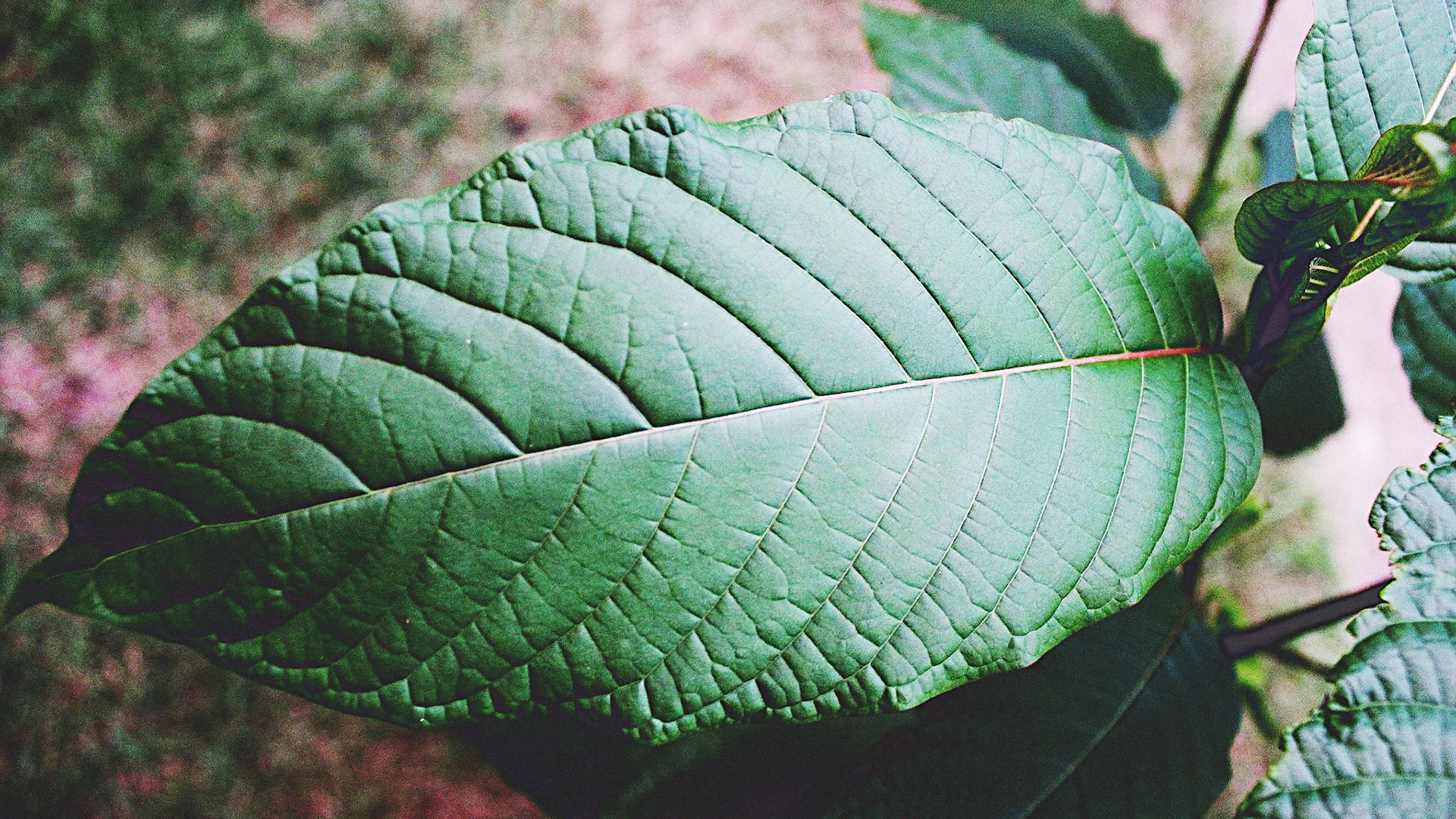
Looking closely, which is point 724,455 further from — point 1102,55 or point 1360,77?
point 1102,55

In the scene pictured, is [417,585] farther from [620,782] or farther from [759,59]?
[759,59]

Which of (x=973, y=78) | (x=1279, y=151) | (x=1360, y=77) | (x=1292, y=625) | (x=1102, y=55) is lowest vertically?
(x=1292, y=625)

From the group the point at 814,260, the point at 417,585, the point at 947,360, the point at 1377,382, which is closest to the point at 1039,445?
the point at 947,360

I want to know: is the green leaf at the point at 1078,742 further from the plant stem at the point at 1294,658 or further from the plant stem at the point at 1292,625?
the plant stem at the point at 1294,658

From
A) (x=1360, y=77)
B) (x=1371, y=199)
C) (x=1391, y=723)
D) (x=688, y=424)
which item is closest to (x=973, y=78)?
(x=1360, y=77)

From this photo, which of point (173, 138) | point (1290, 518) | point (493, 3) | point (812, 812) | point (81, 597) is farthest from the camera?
point (493, 3)

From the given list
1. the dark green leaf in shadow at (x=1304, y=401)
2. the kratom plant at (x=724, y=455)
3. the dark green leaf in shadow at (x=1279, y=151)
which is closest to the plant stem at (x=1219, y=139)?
the dark green leaf in shadow at (x=1279, y=151)
